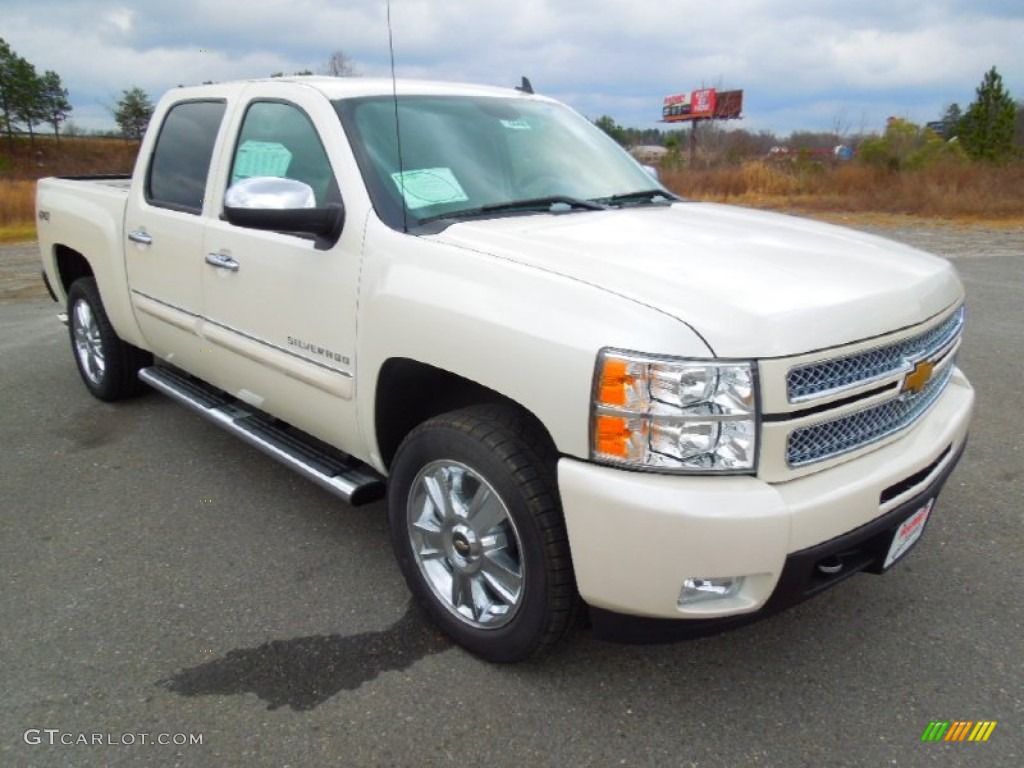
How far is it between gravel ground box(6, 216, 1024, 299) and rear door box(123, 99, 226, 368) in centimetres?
661

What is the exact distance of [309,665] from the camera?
8.34 ft

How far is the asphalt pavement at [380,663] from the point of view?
2.21 metres

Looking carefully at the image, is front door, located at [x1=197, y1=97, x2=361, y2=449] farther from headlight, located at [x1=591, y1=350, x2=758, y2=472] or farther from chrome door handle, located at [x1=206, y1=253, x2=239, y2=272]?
headlight, located at [x1=591, y1=350, x2=758, y2=472]

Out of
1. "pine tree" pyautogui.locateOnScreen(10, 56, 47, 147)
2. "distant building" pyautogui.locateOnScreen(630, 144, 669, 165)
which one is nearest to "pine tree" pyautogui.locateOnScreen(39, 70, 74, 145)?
"pine tree" pyautogui.locateOnScreen(10, 56, 47, 147)

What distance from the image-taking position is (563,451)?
2070 mm

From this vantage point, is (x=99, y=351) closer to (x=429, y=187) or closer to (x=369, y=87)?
(x=369, y=87)

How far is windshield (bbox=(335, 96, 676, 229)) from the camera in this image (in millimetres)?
2852

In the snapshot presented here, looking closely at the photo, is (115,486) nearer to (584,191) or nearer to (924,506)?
(584,191)

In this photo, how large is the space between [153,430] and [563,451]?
11.3ft

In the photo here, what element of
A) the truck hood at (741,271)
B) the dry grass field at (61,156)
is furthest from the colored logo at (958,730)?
the dry grass field at (61,156)

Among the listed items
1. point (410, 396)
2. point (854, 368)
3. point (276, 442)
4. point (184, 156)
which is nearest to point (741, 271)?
point (854, 368)

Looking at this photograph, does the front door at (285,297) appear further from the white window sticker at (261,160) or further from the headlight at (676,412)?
the headlight at (676,412)

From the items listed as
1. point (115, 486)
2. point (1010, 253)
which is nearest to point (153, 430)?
point (115, 486)

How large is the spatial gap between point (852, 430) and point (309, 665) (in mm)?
1807
